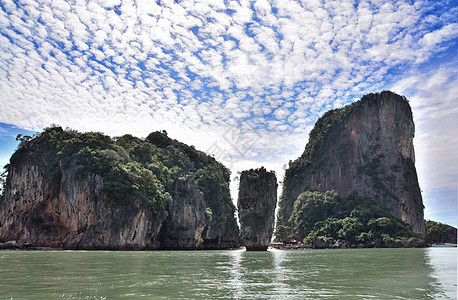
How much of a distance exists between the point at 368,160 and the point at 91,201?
64.3 meters

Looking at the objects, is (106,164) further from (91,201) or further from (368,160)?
(368,160)

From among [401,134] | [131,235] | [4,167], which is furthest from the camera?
[401,134]

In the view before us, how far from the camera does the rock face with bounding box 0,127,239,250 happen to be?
150 feet

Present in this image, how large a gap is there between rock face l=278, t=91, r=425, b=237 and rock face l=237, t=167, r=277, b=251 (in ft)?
128

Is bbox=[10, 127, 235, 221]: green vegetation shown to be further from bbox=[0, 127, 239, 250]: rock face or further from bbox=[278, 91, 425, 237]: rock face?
bbox=[278, 91, 425, 237]: rock face

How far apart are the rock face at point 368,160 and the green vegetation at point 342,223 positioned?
6.49 meters

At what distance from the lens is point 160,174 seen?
6034cm

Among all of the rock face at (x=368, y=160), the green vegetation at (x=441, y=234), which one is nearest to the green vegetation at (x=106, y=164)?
the rock face at (x=368, y=160)

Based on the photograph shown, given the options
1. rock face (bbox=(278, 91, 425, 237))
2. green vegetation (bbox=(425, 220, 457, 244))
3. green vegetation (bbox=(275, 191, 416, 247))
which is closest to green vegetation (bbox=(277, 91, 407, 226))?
rock face (bbox=(278, 91, 425, 237))

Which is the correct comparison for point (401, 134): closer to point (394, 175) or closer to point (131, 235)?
point (394, 175)

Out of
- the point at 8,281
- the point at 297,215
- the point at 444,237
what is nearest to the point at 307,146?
the point at 297,215

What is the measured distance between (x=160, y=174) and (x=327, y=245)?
32694mm

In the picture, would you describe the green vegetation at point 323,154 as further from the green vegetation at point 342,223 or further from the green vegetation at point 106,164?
the green vegetation at point 106,164

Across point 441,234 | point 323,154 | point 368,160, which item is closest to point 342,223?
point 368,160
